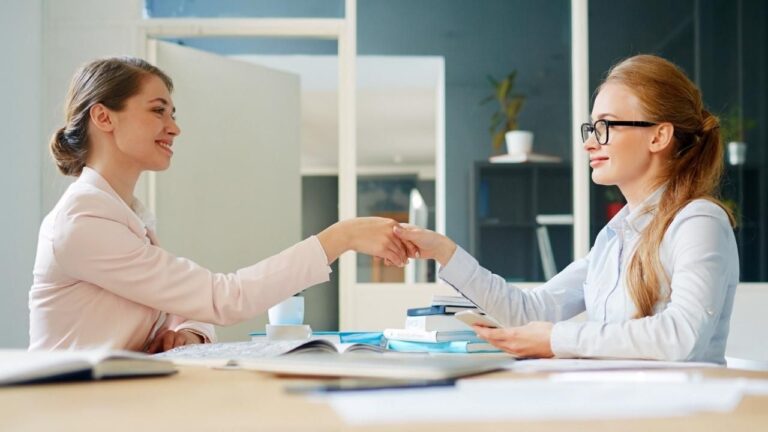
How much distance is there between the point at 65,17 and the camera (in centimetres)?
524

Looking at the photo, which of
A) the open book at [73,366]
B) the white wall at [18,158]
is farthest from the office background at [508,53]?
the open book at [73,366]

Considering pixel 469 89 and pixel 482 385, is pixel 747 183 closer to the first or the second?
pixel 469 89

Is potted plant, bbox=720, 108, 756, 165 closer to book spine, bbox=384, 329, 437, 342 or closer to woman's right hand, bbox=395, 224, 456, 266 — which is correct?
woman's right hand, bbox=395, 224, 456, 266

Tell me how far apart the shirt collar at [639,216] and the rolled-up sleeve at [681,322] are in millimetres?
218

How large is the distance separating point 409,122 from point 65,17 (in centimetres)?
201

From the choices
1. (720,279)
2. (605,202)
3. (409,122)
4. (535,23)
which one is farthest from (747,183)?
(720,279)

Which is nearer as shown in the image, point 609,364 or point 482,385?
point 482,385

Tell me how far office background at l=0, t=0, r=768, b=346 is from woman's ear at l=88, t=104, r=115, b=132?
310 cm

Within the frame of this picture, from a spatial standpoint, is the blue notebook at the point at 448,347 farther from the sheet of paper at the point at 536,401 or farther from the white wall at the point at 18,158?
the white wall at the point at 18,158

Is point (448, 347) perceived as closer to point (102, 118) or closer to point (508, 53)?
point (102, 118)

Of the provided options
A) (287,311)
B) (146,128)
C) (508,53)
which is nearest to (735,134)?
(508,53)

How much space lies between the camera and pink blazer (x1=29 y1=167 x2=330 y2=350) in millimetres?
1836

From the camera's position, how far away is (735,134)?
5129mm

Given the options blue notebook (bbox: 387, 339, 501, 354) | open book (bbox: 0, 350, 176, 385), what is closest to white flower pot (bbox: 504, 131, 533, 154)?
blue notebook (bbox: 387, 339, 501, 354)
